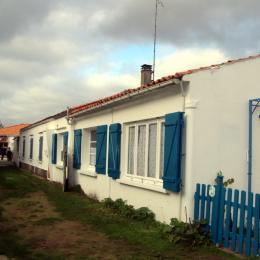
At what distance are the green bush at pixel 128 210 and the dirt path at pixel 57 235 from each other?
3.80 feet

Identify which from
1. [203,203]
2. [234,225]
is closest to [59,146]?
[203,203]

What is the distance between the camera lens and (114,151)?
1154 centimetres

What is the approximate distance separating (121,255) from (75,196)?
7.51 meters

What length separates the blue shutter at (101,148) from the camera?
41.1ft

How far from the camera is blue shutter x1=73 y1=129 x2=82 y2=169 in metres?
15.3

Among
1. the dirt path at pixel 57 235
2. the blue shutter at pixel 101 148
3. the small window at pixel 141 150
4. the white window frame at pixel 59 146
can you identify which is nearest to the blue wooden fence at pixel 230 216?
the dirt path at pixel 57 235

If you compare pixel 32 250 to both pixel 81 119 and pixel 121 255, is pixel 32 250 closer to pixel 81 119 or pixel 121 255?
pixel 121 255

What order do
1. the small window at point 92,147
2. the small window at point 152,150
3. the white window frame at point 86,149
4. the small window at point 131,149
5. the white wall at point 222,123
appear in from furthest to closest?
the white window frame at point 86,149 < the small window at point 92,147 < the small window at point 131,149 < the small window at point 152,150 < the white wall at point 222,123

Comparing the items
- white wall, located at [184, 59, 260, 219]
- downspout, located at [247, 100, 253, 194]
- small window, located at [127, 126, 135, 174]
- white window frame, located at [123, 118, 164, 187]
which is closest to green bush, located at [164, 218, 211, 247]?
white wall, located at [184, 59, 260, 219]

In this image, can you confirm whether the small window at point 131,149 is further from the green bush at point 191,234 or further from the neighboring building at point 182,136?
the green bush at point 191,234

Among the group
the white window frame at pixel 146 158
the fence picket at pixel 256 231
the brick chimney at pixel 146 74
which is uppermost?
the brick chimney at pixel 146 74

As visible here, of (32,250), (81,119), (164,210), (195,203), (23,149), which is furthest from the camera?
(23,149)

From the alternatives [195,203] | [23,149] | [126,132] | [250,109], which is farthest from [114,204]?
[23,149]

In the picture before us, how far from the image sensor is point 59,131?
1888 cm
